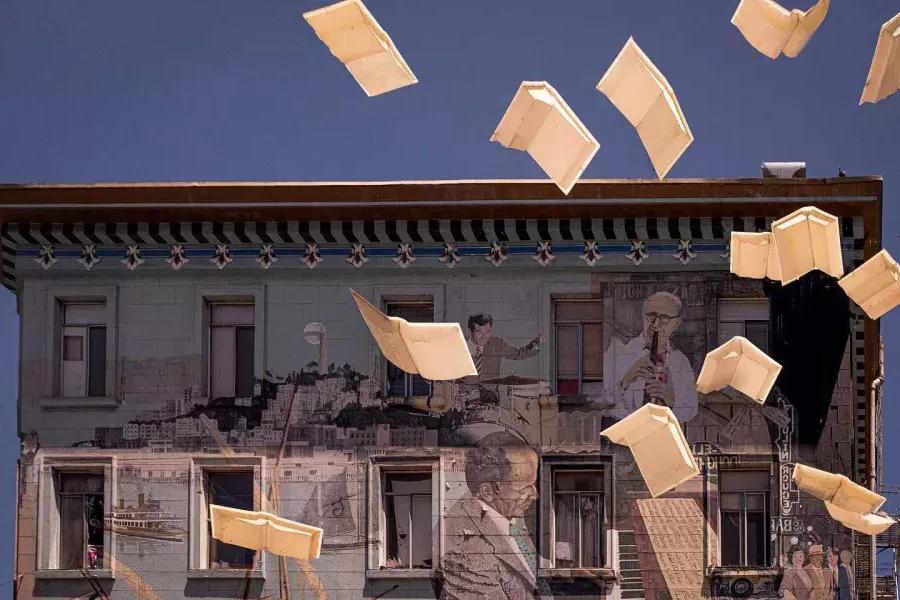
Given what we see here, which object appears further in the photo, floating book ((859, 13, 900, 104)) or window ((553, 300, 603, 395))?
window ((553, 300, 603, 395))

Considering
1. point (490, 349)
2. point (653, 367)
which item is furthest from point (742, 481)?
point (490, 349)

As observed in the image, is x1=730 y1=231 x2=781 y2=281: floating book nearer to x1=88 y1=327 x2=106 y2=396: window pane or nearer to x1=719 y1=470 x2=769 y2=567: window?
x1=719 y1=470 x2=769 y2=567: window

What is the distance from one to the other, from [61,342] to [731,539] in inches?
419

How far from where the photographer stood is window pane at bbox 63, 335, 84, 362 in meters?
54.9

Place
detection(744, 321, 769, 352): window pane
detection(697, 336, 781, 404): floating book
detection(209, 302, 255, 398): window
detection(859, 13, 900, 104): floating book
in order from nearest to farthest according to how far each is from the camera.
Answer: detection(859, 13, 900, 104): floating book → detection(697, 336, 781, 404): floating book → detection(744, 321, 769, 352): window pane → detection(209, 302, 255, 398): window

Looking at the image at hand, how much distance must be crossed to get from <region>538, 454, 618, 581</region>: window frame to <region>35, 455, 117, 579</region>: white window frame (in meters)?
6.46

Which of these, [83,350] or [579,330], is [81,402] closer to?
[83,350]

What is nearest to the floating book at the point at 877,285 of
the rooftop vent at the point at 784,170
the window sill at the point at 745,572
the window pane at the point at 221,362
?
the rooftop vent at the point at 784,170

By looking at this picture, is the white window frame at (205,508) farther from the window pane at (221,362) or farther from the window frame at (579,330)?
the window frame at (579,330)

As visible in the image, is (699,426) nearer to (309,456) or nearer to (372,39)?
(309,456)

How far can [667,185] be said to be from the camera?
53.5 metres

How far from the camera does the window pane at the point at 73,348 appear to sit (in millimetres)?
54906

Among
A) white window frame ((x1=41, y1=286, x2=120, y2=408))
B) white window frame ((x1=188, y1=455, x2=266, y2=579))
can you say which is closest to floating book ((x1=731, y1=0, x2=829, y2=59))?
white window frame ((x1=188, y1=455, x2=266, y2=579))

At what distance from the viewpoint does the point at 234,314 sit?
5469 cm
